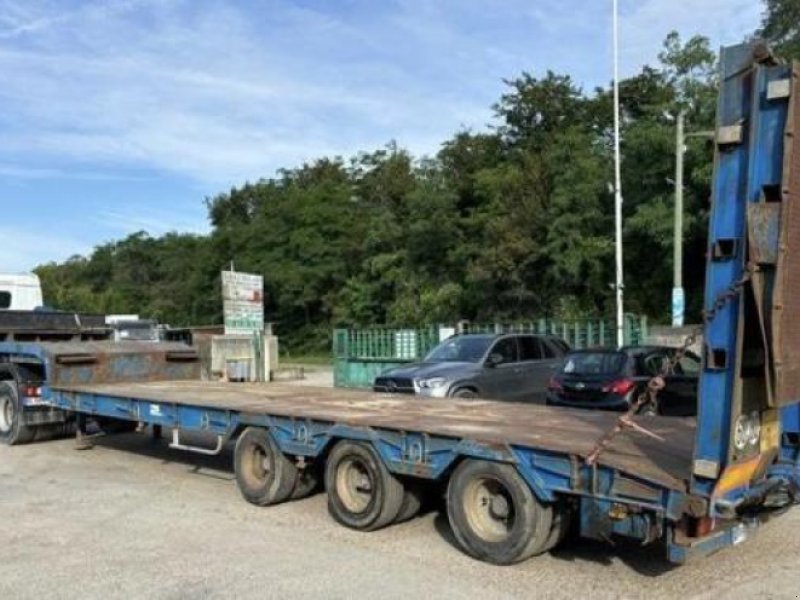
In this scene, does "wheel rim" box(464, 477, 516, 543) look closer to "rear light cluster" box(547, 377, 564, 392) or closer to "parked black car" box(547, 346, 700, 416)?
"parked black car" box(547, 346, 700, 416)

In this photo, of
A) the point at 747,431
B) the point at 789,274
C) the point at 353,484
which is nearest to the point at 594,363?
the point at 353,484

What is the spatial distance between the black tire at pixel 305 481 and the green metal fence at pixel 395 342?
506 inches

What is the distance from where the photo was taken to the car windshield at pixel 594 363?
13.9 m

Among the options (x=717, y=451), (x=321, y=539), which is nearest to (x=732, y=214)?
(x=717, y=451)

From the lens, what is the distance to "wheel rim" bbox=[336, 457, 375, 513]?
798cm

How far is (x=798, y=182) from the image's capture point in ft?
17.9

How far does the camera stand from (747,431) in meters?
5.80

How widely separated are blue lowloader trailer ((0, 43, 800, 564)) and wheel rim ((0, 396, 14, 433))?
5.28 meters

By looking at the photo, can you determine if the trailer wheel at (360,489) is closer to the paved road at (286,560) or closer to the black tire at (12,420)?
the paved road at (286,560)

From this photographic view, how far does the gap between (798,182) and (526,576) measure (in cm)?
329

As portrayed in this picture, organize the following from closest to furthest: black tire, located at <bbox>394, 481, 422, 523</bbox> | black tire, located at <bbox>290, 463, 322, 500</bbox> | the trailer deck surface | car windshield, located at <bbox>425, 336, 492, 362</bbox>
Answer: the trailer deck surface → black tire, located at <bbox>394, 481, 422, 523</bbox> → black tire, located at <bbox>290, 463, 322, 500</bbox> → car windshield, located at <bbox>425, 336, 492, 362</bbox>

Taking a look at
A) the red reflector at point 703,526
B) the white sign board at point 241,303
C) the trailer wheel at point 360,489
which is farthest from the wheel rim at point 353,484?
the white sign board at point 241,303

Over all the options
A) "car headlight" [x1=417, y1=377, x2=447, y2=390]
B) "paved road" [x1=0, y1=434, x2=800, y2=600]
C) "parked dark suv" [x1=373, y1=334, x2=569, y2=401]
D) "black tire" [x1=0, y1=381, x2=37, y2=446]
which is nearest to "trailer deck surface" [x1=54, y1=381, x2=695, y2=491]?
"paved road" [x1=0, y1=434, x2=800, y2=600]

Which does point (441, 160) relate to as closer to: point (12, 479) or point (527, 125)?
point (527, 125)
